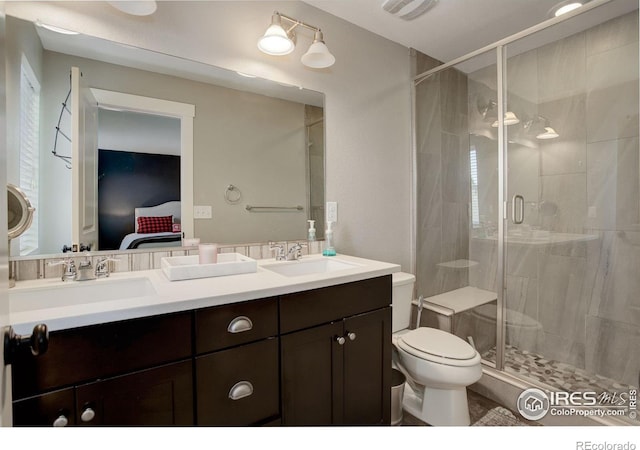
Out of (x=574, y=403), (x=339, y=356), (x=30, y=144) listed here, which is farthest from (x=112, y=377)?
(x=574, y=403)

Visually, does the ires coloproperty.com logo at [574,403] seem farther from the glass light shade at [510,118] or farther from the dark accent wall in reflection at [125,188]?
the dark accent wall in reflection at [125,188]

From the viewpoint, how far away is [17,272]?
107 centimetres

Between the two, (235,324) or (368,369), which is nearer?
(235,324)

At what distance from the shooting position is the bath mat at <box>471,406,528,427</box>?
5.22 ft

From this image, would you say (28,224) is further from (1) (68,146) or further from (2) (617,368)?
(2) (617,368)

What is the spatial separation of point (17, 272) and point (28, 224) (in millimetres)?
186

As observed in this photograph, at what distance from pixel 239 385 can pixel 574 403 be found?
72.0 inches

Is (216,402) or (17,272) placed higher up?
(17,272)

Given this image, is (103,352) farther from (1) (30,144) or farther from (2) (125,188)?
(1) (30,144)

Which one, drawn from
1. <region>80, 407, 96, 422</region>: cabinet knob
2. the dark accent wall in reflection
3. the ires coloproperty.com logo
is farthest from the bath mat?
the dark accent wall in reflection

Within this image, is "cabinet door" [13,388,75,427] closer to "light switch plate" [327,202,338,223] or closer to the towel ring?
the towel ring

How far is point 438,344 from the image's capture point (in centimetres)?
161

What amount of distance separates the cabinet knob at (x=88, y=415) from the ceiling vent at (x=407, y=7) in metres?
2.24

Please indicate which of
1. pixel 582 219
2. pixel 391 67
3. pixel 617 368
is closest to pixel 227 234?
pixel 391 67
